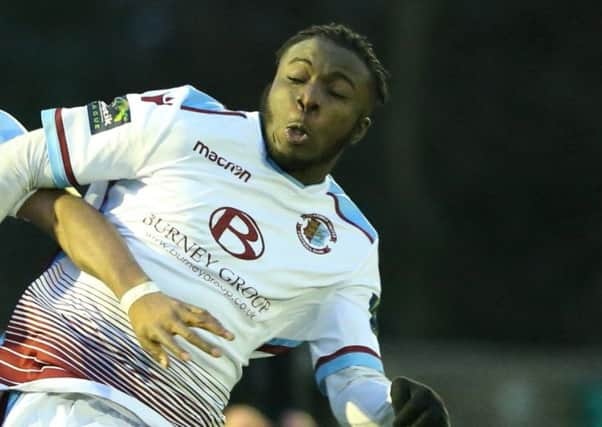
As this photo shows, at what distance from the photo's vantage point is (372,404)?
161 inches

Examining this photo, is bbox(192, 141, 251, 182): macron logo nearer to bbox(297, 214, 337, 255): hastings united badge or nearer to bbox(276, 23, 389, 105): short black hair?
bbox(297, 214, 337, 255): hastings united badge

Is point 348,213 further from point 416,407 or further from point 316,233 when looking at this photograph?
point 416,407

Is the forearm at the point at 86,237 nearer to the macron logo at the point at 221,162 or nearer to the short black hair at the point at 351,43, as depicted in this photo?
the macron logo at the point at 221,162

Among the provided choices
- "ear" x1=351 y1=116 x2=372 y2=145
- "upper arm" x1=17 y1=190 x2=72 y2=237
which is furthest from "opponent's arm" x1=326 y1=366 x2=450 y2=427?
"upper arm" x1=17 y1=190 x2=72 y2=237

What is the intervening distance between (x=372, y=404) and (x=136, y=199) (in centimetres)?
79

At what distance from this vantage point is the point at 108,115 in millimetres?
3891

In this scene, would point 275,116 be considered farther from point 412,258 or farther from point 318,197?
point 412,258

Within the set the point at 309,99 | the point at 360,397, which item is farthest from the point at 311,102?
the point at 360,397

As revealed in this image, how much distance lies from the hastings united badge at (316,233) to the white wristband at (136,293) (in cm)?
52

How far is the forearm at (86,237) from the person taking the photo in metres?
3.70

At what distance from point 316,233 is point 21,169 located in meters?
0.76

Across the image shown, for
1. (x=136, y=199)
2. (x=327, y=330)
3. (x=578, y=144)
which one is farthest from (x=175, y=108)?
(x=578, y=144)

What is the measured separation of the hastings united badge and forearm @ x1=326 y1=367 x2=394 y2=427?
347mm

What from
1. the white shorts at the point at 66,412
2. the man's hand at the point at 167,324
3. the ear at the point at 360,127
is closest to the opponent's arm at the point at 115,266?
the man's hand at the point at 167,324
